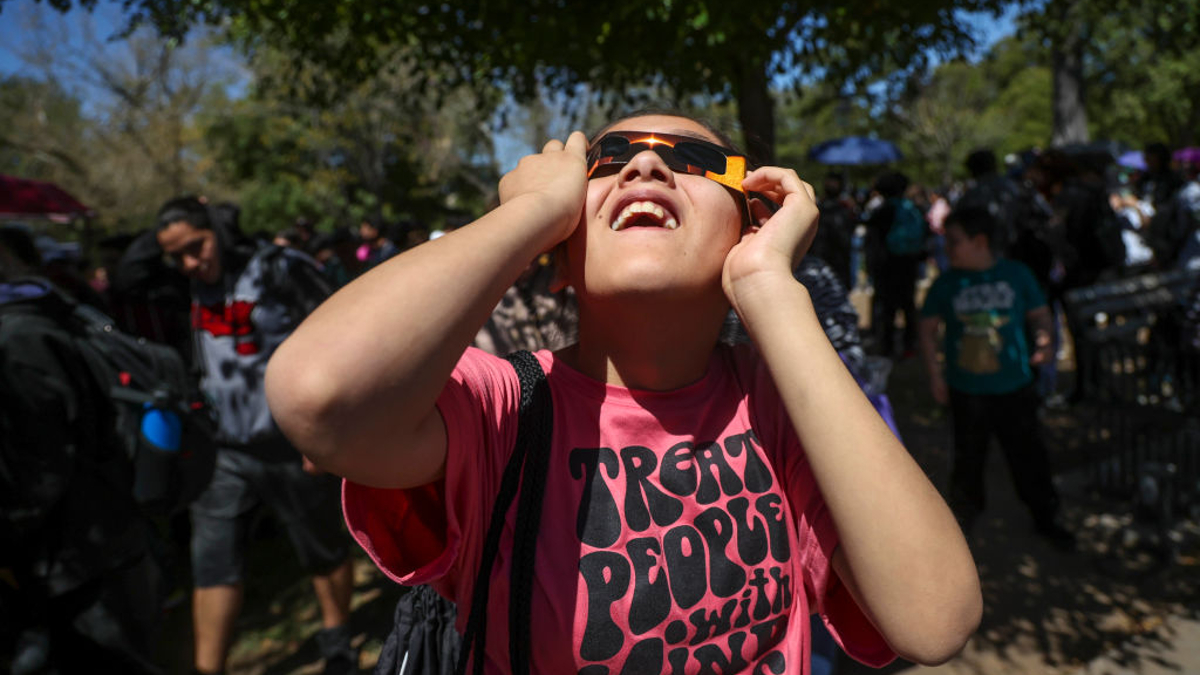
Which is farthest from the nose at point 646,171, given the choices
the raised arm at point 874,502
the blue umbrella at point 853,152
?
the blue umbrella at point 853,152

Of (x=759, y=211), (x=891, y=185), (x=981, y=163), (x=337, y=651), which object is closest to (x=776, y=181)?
(x=759, y=211)

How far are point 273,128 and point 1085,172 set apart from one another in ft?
89.4

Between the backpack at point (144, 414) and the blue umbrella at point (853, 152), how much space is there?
44.0ft

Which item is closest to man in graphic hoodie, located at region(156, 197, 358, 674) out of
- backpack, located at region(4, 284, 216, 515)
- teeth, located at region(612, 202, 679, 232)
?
backpack, located at region(4, 284, 216, 515)

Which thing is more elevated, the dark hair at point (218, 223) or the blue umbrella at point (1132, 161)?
the blue umbrella at point (1132, 161)

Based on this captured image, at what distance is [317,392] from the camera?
1009mm

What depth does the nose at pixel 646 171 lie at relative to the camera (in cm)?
137

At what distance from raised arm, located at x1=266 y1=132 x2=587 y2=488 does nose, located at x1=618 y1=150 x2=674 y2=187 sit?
226mm

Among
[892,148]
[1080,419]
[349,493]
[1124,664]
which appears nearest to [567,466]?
[349,493]

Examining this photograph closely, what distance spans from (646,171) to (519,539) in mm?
635

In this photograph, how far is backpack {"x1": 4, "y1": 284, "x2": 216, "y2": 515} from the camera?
9.79ft

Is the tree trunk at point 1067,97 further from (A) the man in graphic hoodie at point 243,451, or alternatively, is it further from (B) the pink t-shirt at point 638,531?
(B) the pink t-shirt at point 638,531

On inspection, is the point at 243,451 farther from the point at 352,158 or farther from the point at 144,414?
the point at 352,158

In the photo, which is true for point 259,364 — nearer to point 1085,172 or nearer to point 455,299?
point 455,299
